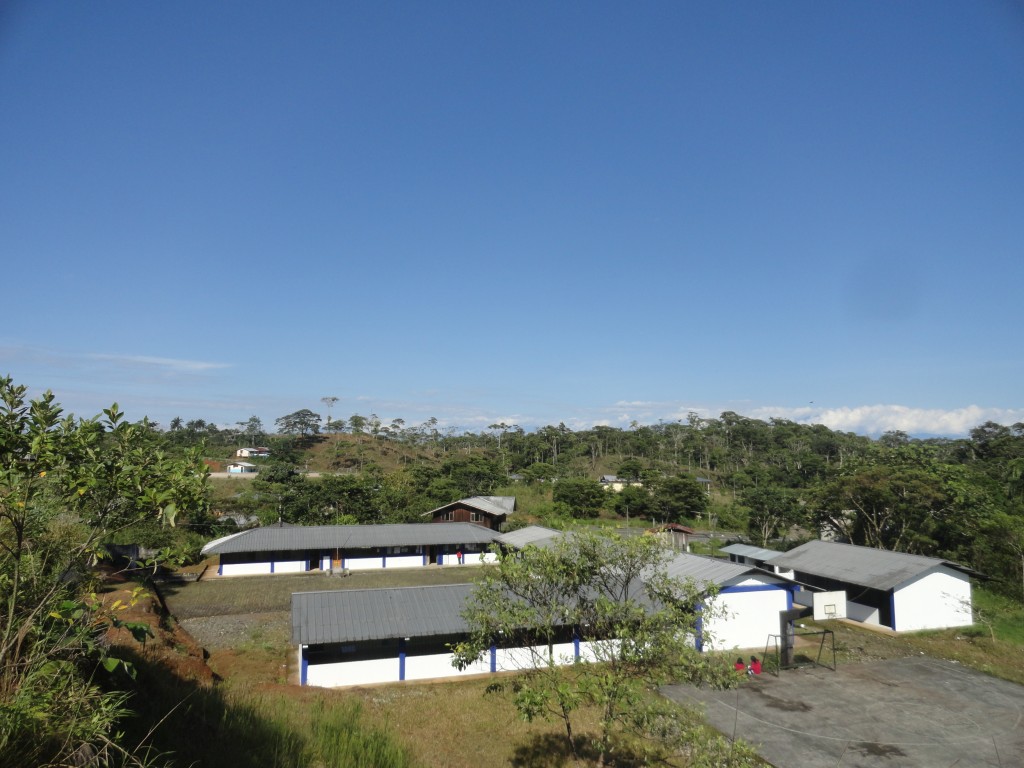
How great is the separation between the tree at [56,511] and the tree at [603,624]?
577cm

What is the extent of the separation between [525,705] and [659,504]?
5298 cm

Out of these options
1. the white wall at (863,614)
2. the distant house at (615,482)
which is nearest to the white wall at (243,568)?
the white wall at (863,614)

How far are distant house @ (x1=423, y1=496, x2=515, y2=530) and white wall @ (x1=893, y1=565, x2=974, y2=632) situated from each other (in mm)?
30343

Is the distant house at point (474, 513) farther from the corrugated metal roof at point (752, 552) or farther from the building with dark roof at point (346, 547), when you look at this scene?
the corrugated metal roof at point (752, 552)

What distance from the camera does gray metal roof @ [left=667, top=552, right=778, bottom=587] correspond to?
2358 centimetres

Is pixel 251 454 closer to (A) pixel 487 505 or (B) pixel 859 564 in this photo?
(A) pixel 487 505

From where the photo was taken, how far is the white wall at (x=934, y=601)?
1045 inches

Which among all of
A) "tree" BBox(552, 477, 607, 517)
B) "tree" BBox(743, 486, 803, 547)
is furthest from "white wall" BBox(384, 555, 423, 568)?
"tree" BBox(743, 486, 803, 547)

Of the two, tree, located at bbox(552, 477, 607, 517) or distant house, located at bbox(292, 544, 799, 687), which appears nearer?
distant house, located at bbox(292, 544, 799, 687)

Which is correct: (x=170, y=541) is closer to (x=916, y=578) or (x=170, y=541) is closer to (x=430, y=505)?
(x=430, y=505)

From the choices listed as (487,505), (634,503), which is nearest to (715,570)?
(487,505)

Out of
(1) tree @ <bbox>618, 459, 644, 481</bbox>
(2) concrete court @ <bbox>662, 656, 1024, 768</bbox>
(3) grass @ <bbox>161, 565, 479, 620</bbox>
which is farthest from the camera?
(1) tree @ <bbox>618, 459, 644, 481</bbox>

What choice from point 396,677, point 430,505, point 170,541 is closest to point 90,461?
point 396,677

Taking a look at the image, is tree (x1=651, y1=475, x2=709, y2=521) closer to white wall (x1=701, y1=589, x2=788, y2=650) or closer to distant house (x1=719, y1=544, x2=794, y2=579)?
distant house (x1=719, y1=544, x2=794, y2=579)
